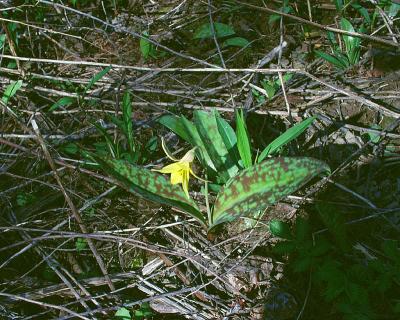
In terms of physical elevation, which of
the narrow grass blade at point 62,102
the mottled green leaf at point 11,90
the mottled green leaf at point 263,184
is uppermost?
the mottled green leaf at point 11,90

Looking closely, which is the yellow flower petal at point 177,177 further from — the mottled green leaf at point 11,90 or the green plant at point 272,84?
the mottled green leaf at point 11,90

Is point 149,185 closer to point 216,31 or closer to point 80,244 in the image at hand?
point 80,244

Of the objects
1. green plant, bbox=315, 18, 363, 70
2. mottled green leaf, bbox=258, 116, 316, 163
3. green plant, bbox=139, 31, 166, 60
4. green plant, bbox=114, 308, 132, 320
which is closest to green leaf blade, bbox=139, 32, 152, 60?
green plant, bbox=139, 31, 166, 60

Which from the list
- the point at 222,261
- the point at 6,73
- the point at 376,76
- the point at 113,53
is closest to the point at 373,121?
the point at 376,76

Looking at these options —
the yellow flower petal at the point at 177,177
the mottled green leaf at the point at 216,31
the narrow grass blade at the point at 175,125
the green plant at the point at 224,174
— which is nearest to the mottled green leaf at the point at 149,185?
the green plant at the point at 224,174

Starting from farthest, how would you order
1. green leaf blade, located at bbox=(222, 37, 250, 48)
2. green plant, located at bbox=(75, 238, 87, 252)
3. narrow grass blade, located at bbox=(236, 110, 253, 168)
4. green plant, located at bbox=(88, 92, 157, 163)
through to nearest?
green leaf blade, located at bbox=(222, 37, 250, 48) → green plant, located at bbox=(88, 92, 157, 163) → green plant, located at bbox=(75, 238, 87, 252) → narrow grass blade, located at bbox=(236, 110, 253, 168)

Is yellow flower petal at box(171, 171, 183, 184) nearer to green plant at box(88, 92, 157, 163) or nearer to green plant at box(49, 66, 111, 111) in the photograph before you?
green plant at box(88, 92, 157, 163)
